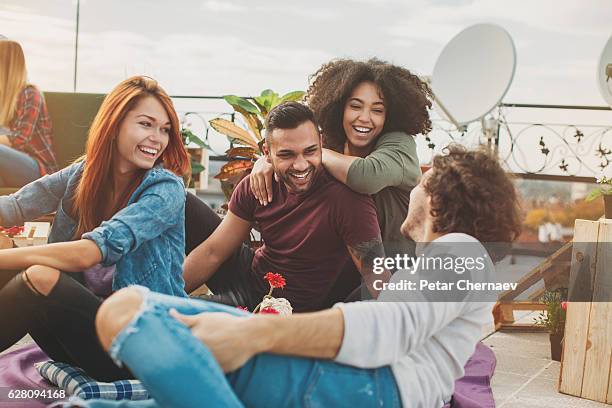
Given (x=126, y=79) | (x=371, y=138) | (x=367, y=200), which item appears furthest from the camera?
(x=371, y=138)

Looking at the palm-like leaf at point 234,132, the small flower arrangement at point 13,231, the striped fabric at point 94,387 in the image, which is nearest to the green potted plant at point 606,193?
the palm-like leaf at point 234,132

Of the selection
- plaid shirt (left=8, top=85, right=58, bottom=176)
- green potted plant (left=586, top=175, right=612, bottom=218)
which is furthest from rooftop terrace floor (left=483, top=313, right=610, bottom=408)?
plaid shirt (left=8, top=85, right=58, bottom=176)

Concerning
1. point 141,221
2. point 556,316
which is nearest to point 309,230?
point 141,221

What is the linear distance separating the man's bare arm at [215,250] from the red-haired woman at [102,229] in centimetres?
34

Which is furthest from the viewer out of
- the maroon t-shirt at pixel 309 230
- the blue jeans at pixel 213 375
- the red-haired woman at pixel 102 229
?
the maroon t-shirt at pixel 309 230

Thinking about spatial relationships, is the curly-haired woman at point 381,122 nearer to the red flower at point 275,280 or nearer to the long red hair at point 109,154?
the red flower at point 275,280

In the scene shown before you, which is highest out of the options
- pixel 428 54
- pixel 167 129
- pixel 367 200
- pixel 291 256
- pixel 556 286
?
pixel 428 54

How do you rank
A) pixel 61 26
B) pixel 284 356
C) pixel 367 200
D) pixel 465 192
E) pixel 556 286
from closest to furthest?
pixel 284 356
pixel 465 192
pixel 367 200
pixel 556 286
pixel 61 26

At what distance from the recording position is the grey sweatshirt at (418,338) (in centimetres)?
101

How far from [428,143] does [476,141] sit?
95.7 inches

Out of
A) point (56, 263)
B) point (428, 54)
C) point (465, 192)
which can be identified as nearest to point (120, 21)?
point (428, 54)

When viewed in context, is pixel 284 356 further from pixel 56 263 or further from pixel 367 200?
pixel 367 200

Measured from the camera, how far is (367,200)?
5.74ft

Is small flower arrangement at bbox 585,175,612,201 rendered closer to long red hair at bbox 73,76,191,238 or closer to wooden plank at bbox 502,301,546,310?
wooden plank at bbox 502,301,546,310
